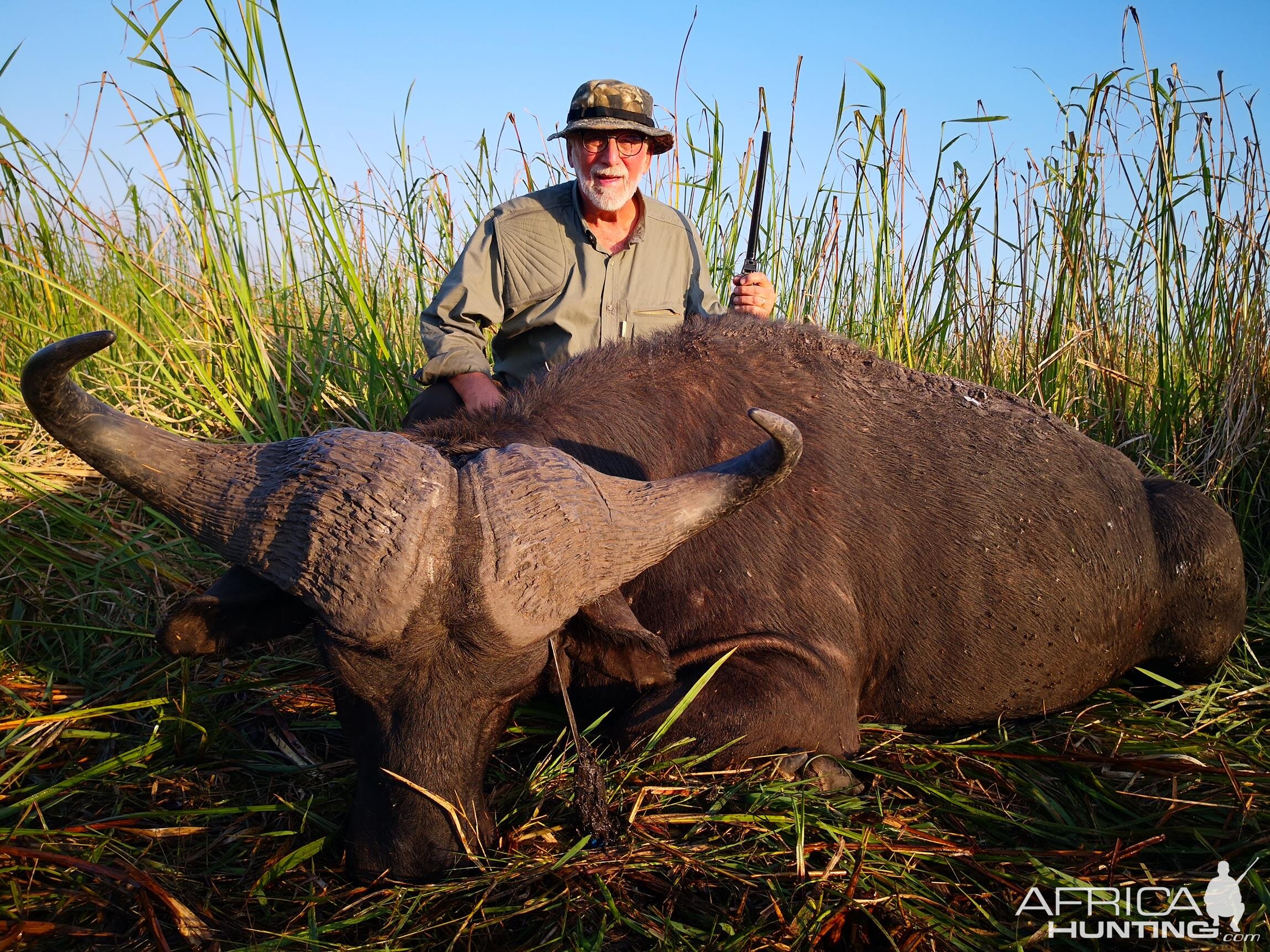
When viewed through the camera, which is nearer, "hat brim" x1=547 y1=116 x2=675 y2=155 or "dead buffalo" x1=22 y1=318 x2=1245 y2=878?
"dead buffalo" x1=22 y1=318 x2=1245 y2=878

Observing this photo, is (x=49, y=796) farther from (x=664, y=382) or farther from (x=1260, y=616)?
(x=1260, y=616)

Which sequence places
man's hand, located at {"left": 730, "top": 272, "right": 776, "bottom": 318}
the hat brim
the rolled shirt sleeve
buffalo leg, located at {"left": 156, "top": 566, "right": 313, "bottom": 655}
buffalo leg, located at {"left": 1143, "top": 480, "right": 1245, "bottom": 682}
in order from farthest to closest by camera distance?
1. man's hand, located at {"left": 730, "top": 272, "right": 776, "bottom": 318}
2. the hat brim
3. the rolled shirt sleeve
4. buffalo leg, located at {"left": 1143, "top": 480, "right": 1245, "bottom": 682}
5. buffalo leg, located at {"left": 156, "top": 566, "right": 313, "bottom": 655}

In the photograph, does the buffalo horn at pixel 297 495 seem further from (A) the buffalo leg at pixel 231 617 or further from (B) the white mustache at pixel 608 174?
(B) the white mustache at pixel 608 174

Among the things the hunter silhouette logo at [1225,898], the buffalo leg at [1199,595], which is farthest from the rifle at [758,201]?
the hunter silhouette logo at [1225,898]

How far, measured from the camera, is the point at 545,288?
5.01 meters

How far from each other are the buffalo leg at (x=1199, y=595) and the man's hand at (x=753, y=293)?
2379mm

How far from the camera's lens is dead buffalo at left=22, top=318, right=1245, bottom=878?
233cm

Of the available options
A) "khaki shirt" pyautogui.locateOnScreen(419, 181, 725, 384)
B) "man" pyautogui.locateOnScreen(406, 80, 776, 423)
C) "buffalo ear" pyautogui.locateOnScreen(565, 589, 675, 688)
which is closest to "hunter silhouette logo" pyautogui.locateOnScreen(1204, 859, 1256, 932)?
"buffalo ear" pyautogui.locateOnScreen(565, 589, 675, 688)

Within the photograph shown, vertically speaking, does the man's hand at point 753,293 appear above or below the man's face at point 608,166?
below

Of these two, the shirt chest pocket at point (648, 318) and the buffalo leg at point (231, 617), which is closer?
the buffalo leg at point (231, 617)

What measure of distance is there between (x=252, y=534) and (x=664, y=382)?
1.53 metres

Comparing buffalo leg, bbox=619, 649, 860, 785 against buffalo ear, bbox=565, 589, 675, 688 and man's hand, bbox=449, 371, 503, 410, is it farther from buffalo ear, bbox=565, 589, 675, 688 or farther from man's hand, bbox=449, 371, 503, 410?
man's hand, bbox=449, 371, 503, 410

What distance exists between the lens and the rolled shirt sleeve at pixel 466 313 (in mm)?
4426

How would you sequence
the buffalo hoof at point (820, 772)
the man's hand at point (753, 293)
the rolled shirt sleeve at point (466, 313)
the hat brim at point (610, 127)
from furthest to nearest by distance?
1. the man's hand at point (753, 293)
2. the hat brim at point (610, 127)
3. the rolled shirt sleeve at point (466, 313)
4. the buffalo hoof at point (820, 772)
